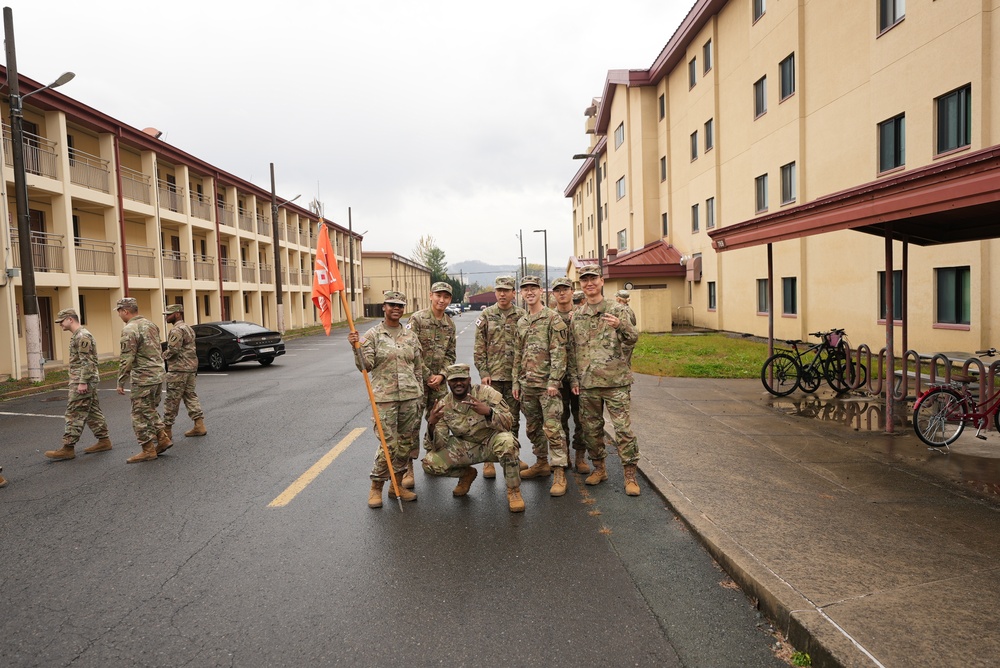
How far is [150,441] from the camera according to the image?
7.66 meters

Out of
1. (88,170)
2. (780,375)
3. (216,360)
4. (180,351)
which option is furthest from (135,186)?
(780,375)

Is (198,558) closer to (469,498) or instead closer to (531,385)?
(469,498)

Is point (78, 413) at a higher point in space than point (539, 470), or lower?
higher

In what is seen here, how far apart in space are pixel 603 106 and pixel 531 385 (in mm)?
36970

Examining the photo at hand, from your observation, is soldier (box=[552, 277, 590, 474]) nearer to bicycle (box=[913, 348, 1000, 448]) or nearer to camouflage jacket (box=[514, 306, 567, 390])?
camouflage jacket (box=[514, 306, 567, 390])

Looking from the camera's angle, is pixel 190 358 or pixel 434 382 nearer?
pixel 434 382

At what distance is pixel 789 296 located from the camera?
64.5 feet

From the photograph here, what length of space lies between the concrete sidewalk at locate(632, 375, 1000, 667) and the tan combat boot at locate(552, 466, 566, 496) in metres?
0.90

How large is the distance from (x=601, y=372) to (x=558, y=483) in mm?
1139

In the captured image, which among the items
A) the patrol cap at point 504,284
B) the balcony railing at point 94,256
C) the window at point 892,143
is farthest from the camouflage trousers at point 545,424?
the balcony railing at point 94,256

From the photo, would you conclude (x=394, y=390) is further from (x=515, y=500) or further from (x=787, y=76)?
(x=787, y=76)

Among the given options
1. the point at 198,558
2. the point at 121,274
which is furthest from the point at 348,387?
the point at 121,274

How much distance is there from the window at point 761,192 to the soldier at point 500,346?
17.3 meters

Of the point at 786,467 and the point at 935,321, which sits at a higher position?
the point at 935,321
